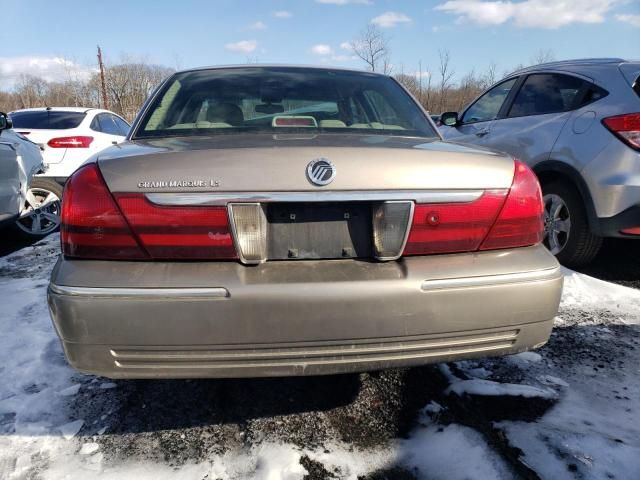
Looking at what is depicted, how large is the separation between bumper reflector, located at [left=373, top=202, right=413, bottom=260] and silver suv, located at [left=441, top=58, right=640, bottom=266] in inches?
100

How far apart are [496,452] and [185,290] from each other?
51.8 inches

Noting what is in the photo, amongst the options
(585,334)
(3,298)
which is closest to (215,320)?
(585,334)

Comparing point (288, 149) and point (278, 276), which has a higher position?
point (288, 149)

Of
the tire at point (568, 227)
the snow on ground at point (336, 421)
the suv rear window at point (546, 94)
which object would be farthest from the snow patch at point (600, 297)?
the suv rear window at point (546, 94)

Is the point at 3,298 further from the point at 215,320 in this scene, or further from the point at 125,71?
the point at 125,71

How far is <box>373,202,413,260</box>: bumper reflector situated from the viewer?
1.72m

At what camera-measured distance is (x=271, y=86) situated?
273 centimetres

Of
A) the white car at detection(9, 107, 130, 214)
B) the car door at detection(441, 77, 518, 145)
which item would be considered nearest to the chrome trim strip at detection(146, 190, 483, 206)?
the car door at detection(441, 77, 518, 145)

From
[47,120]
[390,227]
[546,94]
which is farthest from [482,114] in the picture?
[47,120]

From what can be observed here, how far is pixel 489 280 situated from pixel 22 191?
5.23 metres

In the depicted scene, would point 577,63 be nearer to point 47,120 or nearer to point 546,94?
point 546,94

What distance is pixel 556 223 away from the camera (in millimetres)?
4199

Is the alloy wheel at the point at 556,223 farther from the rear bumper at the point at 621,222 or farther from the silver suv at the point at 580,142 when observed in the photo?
the rear bumper at the point at 621,222

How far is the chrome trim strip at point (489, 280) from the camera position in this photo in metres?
1.68
